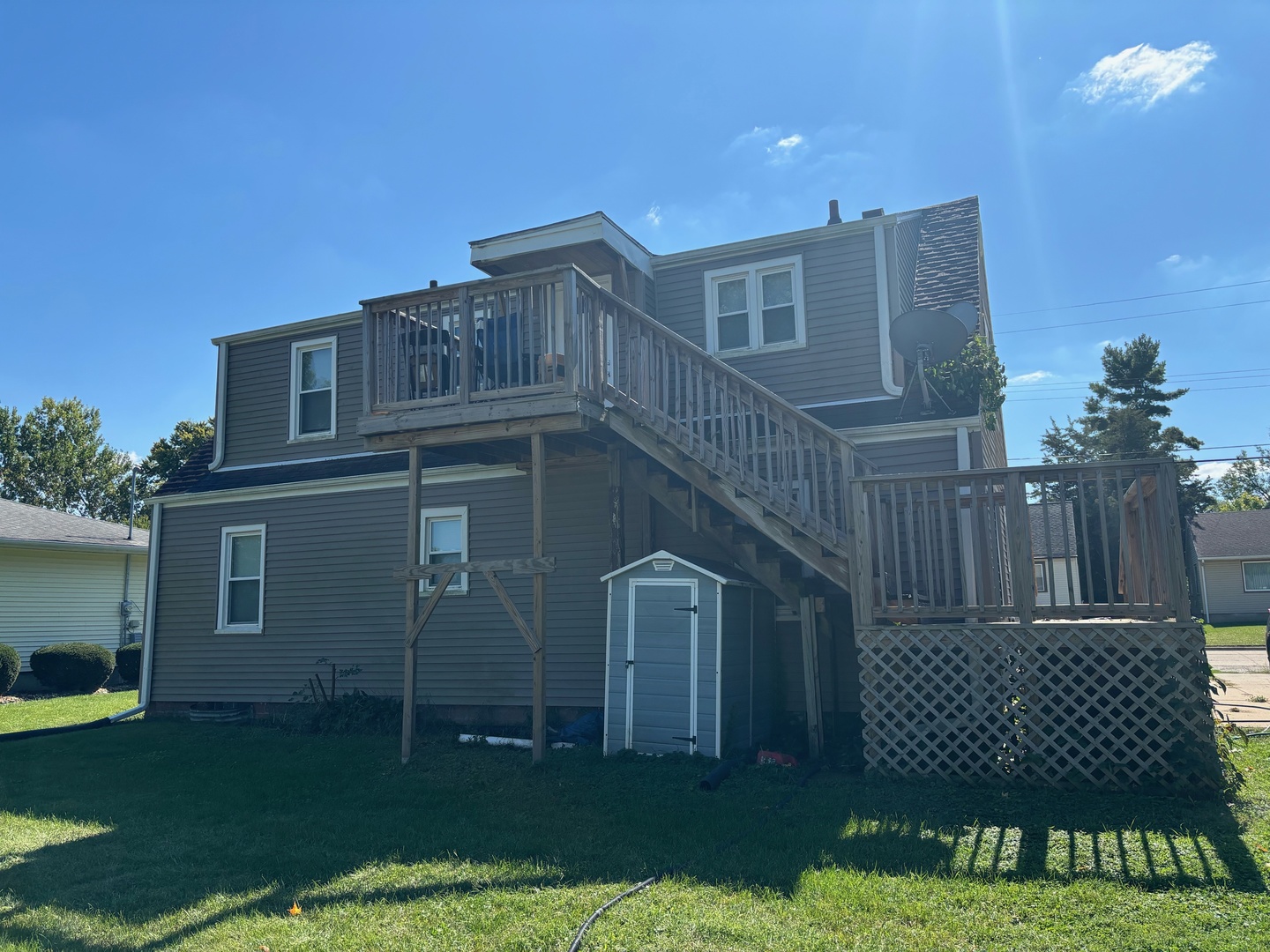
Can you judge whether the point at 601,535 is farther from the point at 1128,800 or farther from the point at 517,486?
the point at 1128,800

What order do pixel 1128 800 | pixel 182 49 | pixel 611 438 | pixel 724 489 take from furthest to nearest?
pixel 182 49 < pixel 611 438 < pixel 724 489 < pixel 1128 800

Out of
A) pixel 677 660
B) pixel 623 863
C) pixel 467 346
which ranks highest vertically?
pixel 467 346

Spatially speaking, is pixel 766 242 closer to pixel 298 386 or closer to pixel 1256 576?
pixel 298 386

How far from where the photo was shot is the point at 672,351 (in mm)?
8883

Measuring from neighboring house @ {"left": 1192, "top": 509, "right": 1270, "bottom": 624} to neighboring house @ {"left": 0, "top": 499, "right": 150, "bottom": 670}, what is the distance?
34.7 meters

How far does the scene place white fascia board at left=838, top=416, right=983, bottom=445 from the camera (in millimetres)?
9336

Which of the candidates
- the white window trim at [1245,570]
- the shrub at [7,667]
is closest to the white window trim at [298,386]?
the shrub at [7,667]

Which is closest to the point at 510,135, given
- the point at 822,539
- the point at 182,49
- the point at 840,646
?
the point at 182,49

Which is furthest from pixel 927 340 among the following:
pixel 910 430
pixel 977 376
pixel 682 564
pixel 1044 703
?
pixel 1044 703

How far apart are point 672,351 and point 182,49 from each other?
7.04m

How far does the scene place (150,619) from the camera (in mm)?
13906

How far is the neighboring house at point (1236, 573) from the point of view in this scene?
107 ft

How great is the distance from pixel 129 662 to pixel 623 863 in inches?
734

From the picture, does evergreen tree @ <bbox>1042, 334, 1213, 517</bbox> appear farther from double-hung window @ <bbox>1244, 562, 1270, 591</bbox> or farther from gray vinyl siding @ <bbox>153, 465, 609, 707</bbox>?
gray vinyl siding @ <bbox>153, 465, 609, 707</bbox>
